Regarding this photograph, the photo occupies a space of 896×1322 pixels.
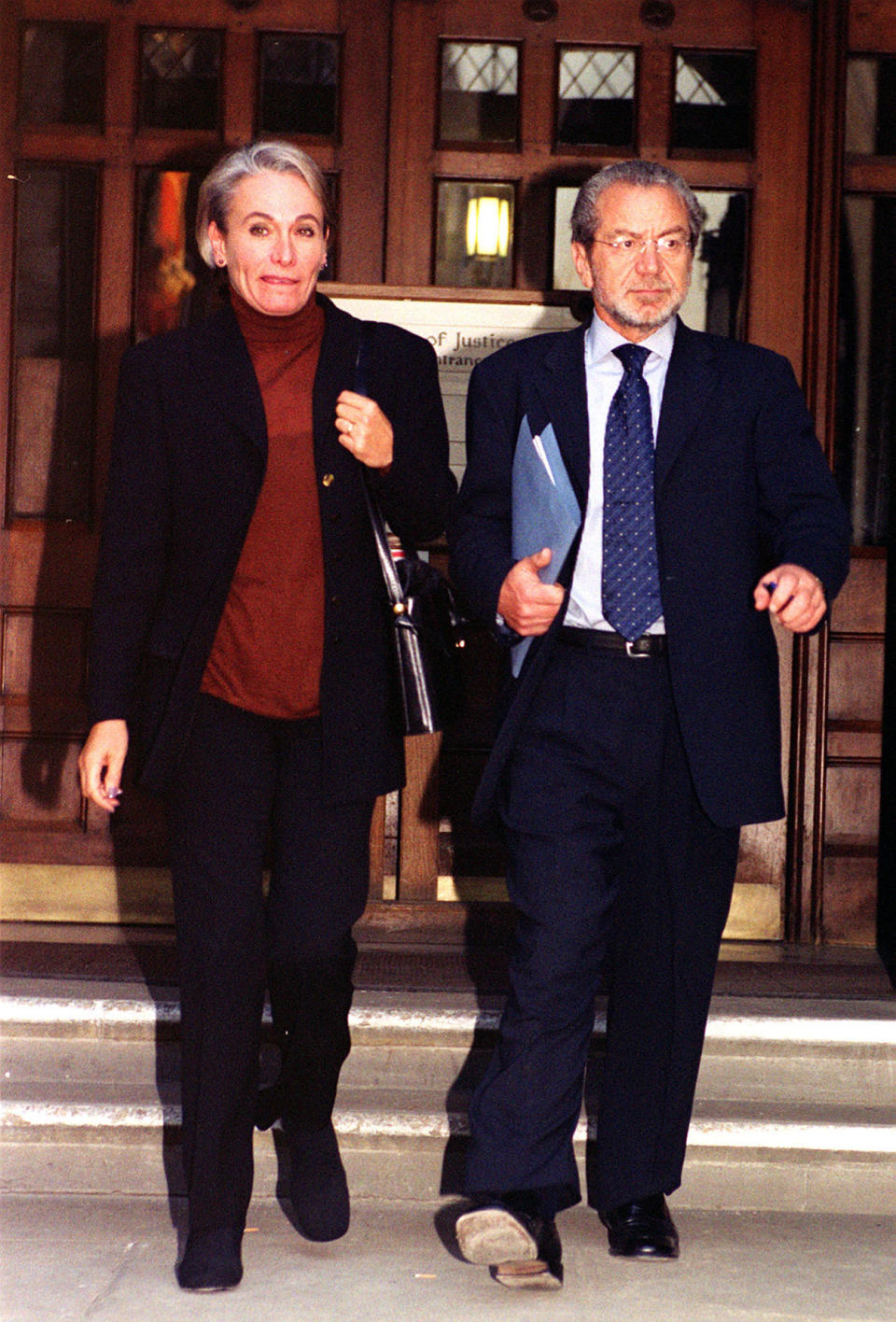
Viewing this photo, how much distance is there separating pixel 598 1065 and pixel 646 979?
0.83m

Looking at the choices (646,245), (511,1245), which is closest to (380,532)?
(646,245)

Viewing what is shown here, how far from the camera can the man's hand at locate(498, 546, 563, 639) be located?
2703 mm

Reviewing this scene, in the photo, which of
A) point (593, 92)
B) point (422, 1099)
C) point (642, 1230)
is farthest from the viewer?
point (593, 92)

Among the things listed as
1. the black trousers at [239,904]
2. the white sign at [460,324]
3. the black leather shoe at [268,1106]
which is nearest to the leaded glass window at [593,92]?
the white sign at [460,324]

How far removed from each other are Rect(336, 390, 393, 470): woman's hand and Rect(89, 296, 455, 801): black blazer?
8 cm

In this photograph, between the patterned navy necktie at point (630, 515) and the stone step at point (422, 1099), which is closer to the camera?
the patterned navy necktie at point (630, 515)

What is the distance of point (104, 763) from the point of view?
282 cm

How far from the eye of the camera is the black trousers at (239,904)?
2.81 meters

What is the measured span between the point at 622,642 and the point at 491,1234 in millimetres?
1011

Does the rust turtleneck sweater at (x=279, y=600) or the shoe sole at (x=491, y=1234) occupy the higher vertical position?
the rust turtleneck sweater at (x=279, y=600)

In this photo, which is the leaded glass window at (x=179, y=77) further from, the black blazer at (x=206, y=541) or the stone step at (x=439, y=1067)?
the stone step at (x=439, y=1067)

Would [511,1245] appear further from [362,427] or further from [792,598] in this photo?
[362,427]

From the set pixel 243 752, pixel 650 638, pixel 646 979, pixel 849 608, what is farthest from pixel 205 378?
pixel 849 608

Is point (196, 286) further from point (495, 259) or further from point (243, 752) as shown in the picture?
point (243, 752)
